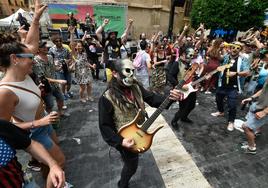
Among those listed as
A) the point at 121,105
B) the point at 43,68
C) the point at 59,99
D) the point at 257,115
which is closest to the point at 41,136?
the point at 121,105

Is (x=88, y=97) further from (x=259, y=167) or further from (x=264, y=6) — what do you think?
(x=264, y=6)

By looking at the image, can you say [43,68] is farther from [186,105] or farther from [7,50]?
[186,105]

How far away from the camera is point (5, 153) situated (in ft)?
4.60

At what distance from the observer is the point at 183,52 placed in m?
5.45

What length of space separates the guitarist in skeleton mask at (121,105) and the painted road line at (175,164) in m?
1.14

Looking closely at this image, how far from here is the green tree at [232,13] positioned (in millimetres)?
18453

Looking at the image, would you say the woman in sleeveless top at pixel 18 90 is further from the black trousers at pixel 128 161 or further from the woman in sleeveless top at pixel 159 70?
the woman in sleeveless top at pixel 159 70

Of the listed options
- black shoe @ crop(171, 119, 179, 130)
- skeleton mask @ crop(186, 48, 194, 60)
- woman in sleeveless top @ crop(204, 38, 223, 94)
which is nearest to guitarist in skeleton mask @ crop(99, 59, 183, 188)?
black shoe @ crop(171, 119, 179, 130)

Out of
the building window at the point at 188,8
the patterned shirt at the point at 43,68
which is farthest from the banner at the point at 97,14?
the building window at the point at 188,8

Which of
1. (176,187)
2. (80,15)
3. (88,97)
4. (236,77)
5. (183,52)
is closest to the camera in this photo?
(176,187)

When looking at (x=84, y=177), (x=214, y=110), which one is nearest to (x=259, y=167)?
(x=214, y=110)

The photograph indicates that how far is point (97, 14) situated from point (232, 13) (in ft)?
42.2

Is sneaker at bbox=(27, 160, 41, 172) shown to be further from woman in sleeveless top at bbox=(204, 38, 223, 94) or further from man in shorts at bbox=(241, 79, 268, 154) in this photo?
woman in sleeveless top at bbox=(204, 38, 223, 94)

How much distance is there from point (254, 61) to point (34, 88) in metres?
6.89
